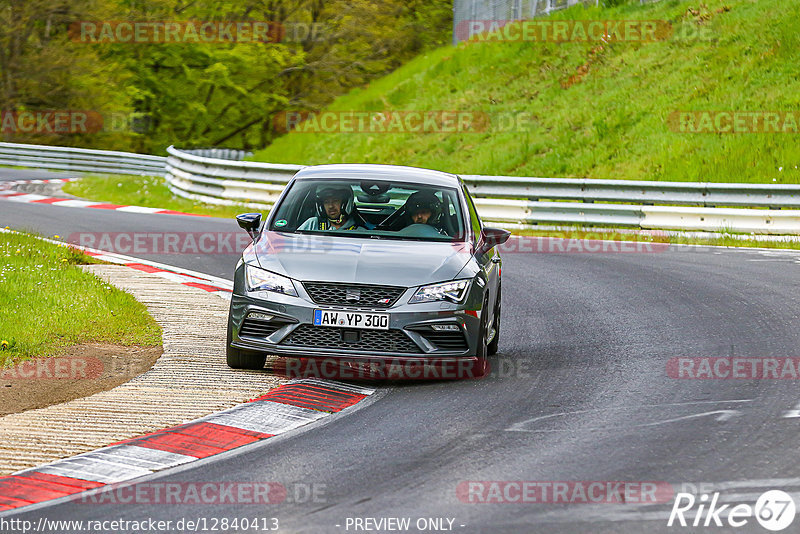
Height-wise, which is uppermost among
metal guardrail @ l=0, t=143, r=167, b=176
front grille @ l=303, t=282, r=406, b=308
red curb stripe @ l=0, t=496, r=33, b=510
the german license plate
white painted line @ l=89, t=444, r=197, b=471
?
metal guardrail @ l=0, t=143, r=167, b=176

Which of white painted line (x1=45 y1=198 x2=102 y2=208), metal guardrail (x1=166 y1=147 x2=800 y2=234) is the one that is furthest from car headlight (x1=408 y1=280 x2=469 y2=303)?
white painted line (x1=45 y1=198 x2=102 y2=208)

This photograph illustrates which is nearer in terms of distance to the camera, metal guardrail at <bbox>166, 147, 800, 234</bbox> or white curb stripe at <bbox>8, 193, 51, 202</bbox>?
metal guardrail at <bbox>166, 147, 800, 234</bbox>

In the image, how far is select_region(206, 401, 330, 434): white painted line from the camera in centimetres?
732

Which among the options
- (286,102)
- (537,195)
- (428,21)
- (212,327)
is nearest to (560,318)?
(212,327)

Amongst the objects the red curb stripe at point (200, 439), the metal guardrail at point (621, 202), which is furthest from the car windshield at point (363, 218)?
the metal guardrail at point (621, 202)

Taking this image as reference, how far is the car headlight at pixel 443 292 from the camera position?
28.1 feet

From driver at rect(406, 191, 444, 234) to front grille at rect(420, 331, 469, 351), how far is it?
136 centimetres

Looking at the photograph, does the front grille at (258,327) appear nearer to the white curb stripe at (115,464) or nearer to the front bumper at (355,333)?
the front bumper at (355,333)

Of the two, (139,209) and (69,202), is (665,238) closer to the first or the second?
(139,209)

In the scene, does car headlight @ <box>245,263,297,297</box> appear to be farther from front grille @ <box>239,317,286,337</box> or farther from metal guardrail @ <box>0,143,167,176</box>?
metal guardrail @ <box>0,143,167,176</box>

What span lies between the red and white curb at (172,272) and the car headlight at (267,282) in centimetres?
407

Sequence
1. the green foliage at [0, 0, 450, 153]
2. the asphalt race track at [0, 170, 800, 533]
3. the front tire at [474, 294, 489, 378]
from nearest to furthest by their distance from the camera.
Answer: the asphalt race track at [0, 170, 800, 533] < the front tire at [474, 294, 489, 378] < the green foliage at [0, 0, 450, 153]

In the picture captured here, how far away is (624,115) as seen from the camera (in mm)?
29734

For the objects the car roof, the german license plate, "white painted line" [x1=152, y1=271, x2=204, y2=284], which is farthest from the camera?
"white painted line" [x1=152, y1=271, x2=204, y2=284]
